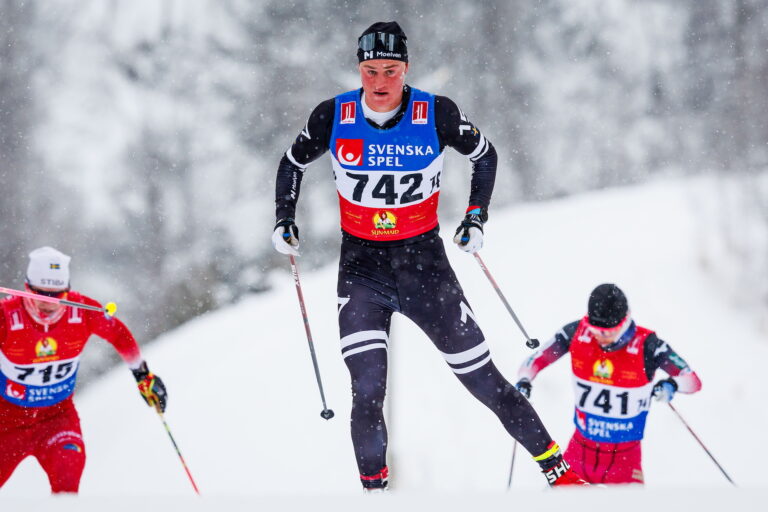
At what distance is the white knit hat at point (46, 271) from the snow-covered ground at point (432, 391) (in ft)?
13.1

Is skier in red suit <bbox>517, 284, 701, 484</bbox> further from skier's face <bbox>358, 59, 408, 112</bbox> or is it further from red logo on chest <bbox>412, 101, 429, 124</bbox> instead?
skier's face <bbox>358, 59, 408, 112</bbox>

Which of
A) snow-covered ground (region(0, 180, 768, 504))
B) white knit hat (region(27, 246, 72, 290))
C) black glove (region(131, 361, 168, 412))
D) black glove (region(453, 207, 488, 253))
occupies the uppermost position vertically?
black glove (region(453, 207, 488, 253))

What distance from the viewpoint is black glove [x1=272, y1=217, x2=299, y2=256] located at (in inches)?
146

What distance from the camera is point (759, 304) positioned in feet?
36.7

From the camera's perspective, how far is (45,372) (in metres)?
4.95

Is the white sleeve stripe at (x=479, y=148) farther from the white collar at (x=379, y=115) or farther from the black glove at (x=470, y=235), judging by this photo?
the white collar at (x=379, y=115)

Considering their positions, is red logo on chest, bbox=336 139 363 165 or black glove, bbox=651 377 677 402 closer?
red logo on chest, bbox=336 139 363 165

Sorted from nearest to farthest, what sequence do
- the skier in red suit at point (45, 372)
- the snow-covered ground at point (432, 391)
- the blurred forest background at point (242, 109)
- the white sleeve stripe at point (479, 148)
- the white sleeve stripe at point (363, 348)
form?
the white sleeve stripe at point (363, 348) < the white sleeve stripe at point (479, 148) < the skier in red suit at point (45, 372) < the snow-covered ground at point (432, 391) < the blurred forest background at point (242, 109)

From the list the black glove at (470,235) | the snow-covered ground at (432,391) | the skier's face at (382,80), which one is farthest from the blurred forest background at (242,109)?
the skier's face at (382,80)

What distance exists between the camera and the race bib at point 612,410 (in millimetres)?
5016

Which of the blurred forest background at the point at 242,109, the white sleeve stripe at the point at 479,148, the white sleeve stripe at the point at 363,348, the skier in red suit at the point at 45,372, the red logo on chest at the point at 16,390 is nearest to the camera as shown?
the white sleeve stripe at the point at 363,348

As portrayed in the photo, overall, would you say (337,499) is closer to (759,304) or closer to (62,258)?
(62,258)

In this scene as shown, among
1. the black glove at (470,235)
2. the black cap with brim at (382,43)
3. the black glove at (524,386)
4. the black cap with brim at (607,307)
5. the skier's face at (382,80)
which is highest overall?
the black cap with brim at (382,43)

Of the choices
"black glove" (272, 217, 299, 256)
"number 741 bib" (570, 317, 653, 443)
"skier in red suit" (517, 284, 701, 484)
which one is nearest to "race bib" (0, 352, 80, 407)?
"black glove" (272, 217, 299, 256)
